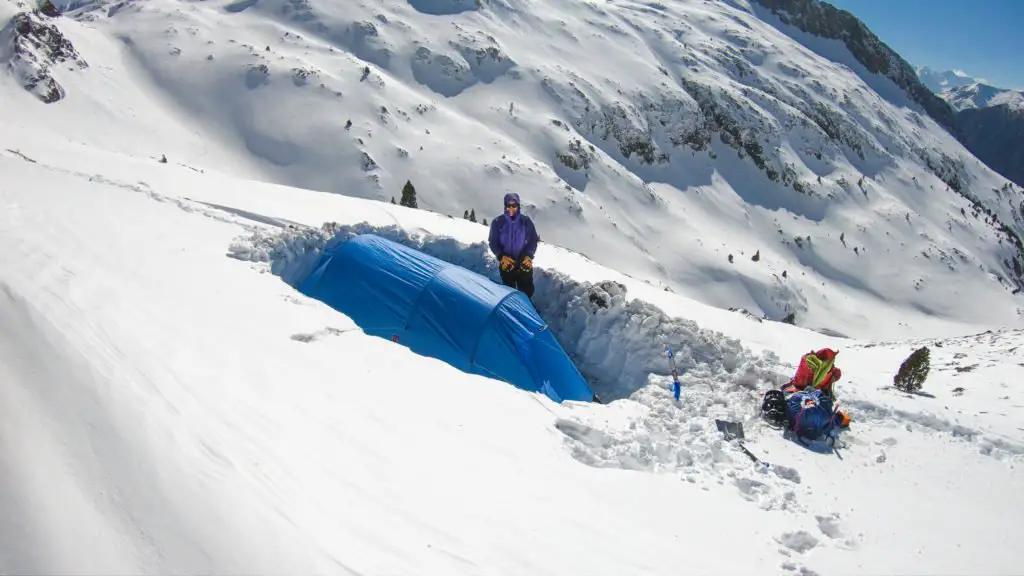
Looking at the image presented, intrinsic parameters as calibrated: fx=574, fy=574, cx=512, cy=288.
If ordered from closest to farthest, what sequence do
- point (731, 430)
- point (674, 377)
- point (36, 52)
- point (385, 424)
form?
point (385, 424) < point (731, 430) < point (674, 377) < point (36, 52)

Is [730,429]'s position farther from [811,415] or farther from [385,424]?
[385,424]

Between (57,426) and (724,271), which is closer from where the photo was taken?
(57,426)

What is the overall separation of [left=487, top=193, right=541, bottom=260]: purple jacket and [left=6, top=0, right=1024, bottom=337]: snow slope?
38753mm

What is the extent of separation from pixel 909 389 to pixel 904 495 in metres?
3.52

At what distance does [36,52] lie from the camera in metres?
45.5

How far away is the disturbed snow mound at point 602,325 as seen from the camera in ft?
27.7

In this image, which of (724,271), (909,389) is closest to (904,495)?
(909,389)

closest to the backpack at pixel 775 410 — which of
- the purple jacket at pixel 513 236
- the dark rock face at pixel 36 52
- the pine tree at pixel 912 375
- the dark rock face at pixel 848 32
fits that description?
the pine tree at pixel 912 375

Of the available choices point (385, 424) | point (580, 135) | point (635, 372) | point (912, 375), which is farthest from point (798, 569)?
point (580, 135)

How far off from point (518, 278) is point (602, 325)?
1787 millimetres

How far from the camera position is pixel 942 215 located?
304ft

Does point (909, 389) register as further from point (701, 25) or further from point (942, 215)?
point (701, 25)

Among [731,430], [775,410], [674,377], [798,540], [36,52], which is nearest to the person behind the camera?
[798,540]

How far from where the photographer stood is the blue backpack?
6.81m
